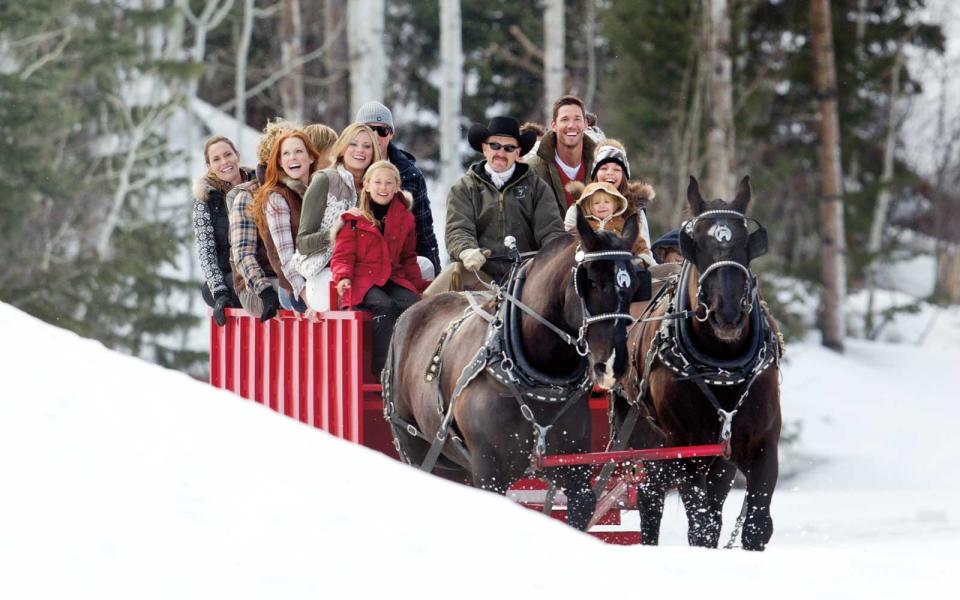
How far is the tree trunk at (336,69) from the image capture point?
26.6 metres

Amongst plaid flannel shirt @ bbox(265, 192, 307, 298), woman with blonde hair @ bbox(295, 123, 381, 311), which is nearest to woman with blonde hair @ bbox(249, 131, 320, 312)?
plaid flannel shirt @ bbox(265, 192, 307, 298)

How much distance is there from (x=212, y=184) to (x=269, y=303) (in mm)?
1143

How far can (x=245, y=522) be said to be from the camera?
12.0 ft

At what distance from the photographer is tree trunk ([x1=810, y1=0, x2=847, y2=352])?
75.9ft

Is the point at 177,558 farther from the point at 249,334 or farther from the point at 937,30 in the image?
the point at 937,30

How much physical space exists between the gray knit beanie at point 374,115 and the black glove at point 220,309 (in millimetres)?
1236

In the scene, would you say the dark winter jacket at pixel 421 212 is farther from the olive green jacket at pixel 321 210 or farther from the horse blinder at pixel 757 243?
the horse blinder at pixel 757 243

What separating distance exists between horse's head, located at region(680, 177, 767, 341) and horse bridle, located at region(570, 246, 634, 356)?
19.5 inches

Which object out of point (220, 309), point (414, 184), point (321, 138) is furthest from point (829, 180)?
point (220, 309)

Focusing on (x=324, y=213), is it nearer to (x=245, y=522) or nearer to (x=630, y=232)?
(x=630, y=232)

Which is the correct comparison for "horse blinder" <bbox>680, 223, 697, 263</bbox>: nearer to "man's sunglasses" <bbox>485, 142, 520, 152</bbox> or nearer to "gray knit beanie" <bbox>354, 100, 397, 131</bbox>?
"man's sunglasses" <bbox>485, 142, 520, 152</bbox>

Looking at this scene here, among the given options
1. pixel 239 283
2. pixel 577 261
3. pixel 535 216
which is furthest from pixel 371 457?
pixel 239 283

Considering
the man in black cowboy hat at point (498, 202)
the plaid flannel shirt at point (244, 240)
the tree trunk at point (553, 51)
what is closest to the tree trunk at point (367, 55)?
the tree trunk at point (553, 51)

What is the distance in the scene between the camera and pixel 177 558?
3.50 meters
